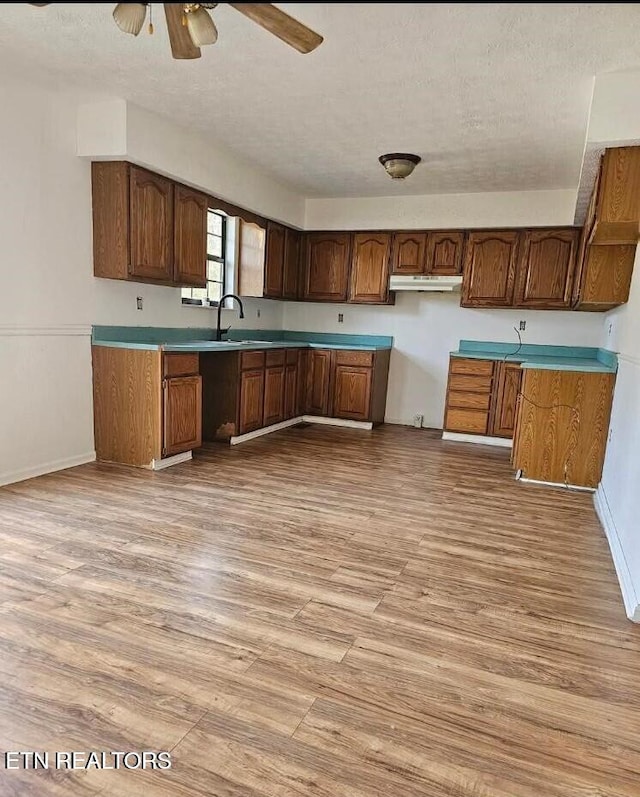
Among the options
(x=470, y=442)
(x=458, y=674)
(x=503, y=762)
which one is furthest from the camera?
(x=470, y=442)

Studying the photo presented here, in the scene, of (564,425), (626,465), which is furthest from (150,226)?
(626,465)

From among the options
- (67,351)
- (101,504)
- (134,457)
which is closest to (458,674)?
(101,504)

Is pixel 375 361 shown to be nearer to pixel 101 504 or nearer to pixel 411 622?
pixel 101 504

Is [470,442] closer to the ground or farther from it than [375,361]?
closer to the ground

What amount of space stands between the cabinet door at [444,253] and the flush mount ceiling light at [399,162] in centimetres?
131

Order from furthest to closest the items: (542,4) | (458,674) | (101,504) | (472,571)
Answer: (101,504) < (472,571) < (458,674) < (542,4)

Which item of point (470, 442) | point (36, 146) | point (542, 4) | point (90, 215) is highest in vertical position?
point (36, 146)

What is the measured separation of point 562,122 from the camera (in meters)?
3.36

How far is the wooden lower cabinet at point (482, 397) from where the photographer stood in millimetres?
5082

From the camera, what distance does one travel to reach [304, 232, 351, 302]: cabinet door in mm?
5941

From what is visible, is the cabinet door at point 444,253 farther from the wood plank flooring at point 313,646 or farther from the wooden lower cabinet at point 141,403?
the wood plank flooring at point 313,646

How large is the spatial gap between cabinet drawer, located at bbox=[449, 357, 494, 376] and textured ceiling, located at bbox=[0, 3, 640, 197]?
1.73 meters

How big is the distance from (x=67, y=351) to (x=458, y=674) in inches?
126

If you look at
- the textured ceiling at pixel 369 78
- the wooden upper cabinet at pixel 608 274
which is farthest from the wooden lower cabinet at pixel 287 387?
the wooden upper cabinet at pixel 608 274
